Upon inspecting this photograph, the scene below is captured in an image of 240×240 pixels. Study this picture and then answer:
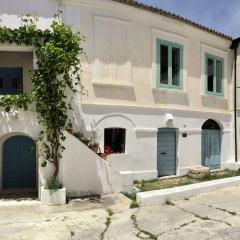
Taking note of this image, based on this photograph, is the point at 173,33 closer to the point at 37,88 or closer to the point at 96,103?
the point at 96,103

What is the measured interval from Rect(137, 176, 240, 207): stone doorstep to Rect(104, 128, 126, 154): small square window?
3120 mm

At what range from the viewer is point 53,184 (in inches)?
395

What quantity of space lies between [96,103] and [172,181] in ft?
15.1

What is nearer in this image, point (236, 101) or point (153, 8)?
point (153, 8)

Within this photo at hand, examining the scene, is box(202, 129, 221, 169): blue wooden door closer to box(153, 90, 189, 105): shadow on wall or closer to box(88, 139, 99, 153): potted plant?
box(153, 90, 189, 105): shadow on wall

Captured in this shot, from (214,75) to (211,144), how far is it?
3411 mm

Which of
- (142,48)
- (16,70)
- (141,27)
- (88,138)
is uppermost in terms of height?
(141,27)

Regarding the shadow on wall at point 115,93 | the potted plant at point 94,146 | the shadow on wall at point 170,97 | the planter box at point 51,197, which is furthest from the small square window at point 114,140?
the planter box at point 51,197

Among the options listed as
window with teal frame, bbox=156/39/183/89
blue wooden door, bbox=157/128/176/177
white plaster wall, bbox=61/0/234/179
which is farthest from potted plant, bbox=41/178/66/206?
window with teal frame, bbox=156/39/183/89

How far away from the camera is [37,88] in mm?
9961

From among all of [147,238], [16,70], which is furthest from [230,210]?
[16,70]

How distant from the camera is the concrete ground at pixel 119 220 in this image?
7.40m

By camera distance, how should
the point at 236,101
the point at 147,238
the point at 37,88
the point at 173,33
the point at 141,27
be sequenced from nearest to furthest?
the point at 147,238 → the point at 37,88 → the point at 141,27 → the point at 173,33 → the point at 236,101

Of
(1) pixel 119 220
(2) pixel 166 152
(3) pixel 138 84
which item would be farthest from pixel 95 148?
(2) pixel 166 152
